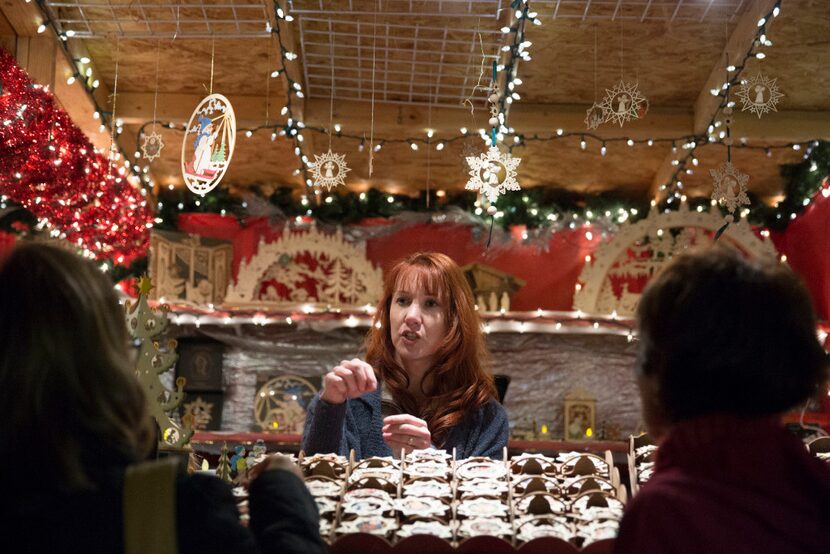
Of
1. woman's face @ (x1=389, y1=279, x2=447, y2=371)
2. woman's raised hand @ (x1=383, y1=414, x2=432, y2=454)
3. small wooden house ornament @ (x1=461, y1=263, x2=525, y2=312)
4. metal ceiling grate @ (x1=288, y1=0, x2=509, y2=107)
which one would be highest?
metal ceiling grate @ (x1=288, y1=0, x2=509, y2=107)

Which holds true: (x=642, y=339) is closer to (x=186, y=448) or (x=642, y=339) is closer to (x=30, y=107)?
(x=186, y=448)

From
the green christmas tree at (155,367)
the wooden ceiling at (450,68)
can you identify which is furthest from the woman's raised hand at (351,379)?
the wooden ceiling at (450,68)

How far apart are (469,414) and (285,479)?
1.43 meters

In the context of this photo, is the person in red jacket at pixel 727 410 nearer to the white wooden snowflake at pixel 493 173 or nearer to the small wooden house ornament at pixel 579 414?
the white wooden snowflake at pixel 493 173

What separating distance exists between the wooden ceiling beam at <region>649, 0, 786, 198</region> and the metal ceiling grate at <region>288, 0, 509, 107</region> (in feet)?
4.59

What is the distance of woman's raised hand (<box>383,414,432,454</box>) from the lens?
2900 millimetres

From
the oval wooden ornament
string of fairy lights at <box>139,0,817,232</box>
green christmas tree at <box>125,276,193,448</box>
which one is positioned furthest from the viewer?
string of fairy lights at <box>139,0,817,232</box>

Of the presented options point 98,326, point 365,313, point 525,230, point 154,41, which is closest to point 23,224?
point 154,41

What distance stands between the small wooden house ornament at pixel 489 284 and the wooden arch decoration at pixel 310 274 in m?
0.70

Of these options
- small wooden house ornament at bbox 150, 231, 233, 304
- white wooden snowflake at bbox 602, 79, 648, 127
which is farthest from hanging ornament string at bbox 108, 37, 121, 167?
white wooden snowflake at bbox 602, 79, 648, 127

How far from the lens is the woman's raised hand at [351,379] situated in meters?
2.89

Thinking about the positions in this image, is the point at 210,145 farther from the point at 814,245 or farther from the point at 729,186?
the point at 814,245

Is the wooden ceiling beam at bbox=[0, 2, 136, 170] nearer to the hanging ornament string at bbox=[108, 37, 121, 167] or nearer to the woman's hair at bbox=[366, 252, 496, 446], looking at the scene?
the hanging ornament string at bbox=[108, 37, 121, 167]

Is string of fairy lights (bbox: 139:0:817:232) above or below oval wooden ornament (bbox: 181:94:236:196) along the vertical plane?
above
